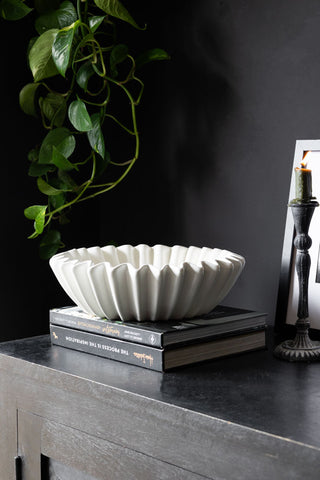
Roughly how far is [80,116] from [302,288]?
2.01 feet

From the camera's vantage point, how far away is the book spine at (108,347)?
99 cm

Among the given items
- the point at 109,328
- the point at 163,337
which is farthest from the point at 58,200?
the point at 163,337

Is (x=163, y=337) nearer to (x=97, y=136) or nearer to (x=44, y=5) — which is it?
(x=97, y=136)

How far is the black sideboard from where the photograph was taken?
75 centimetres

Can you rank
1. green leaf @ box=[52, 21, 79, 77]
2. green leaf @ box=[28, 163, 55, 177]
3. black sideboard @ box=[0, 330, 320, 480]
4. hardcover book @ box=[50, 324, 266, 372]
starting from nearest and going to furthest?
black sideboard @ box=[0, 330, 320, 480] < hardcover book @ box=[50, 324, 266, 372] < green leaf @ box=[52, 21, 79, 77] < green leaf @ box=[28, 163, 55, 177]

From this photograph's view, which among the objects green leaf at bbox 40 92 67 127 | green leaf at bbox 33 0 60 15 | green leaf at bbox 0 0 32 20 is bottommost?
green leaf at bbox 40 92 67 127

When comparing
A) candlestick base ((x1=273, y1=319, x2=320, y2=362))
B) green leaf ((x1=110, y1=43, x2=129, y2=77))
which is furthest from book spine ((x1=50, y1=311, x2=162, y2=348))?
green leaf ((x1=110, y1=43, x2=129, y2=77))

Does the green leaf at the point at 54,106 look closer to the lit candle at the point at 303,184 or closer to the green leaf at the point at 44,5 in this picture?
the green leaf at the point at 44,5

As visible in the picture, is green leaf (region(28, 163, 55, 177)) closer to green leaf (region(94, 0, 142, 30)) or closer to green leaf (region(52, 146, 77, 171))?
green leaf (region(52, 146, 77, 171))

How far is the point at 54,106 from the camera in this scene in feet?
4.96

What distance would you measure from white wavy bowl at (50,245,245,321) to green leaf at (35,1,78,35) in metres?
0.59

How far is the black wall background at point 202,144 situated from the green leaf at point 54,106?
0.09 meters

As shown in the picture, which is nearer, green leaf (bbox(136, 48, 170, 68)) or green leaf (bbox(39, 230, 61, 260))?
green leaf (bbox(136, 48, 170, 68))

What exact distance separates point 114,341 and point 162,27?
33.1 inches
